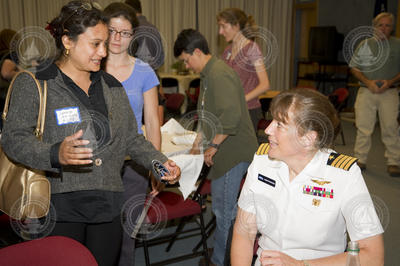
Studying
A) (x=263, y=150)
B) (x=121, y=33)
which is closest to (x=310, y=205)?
(x=263, y=150)

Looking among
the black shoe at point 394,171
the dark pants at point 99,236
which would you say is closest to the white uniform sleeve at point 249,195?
the dark pants at point 99,236

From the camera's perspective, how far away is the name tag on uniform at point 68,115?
1.52 meters

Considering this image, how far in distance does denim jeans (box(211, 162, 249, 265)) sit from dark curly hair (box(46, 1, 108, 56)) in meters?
1.45

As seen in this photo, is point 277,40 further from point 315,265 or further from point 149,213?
point 315,265

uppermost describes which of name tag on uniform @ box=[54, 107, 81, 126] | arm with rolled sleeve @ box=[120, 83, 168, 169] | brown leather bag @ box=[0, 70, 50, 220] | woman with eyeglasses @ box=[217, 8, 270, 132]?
woman with eyeglasses @ box=[217, 8, 270, 132]

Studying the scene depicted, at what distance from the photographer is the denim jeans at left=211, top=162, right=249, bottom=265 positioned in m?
2.63

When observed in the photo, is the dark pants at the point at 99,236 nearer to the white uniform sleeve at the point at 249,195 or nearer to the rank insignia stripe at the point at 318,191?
the white uniform sleeve at the point at 249,195

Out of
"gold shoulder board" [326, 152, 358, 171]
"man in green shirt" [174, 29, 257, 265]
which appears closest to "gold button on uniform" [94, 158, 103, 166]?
"gold shoulder board" [326, 152, 358, 171]

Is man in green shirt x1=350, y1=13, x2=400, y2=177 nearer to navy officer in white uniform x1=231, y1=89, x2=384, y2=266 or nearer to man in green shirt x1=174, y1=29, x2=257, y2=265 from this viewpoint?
man in green shirt x1=174, y1=29, x2=257, y2=265

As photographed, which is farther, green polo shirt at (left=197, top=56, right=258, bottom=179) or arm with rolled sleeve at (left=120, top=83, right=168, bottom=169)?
green polo shirt at (left=197, top=56, right=258, bottom=179)

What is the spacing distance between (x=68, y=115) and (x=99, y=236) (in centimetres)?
56

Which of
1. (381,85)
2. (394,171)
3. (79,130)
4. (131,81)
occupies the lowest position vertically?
(394,171)

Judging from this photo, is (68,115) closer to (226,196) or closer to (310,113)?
(310,113)

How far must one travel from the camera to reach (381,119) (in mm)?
5277
